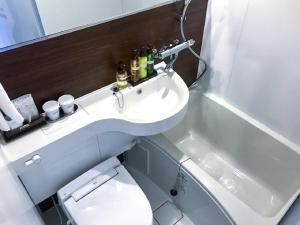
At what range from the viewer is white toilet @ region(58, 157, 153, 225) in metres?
1.23

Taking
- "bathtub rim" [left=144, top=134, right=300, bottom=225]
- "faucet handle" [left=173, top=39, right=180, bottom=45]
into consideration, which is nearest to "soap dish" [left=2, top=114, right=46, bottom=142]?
"bathtub rim" [left=144, top=134, right=300, bottom=225]

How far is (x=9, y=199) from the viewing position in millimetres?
800

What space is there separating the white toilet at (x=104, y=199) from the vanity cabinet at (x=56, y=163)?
2.5 inches

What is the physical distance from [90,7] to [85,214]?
38.9 inches

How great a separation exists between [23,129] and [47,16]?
1.66ft

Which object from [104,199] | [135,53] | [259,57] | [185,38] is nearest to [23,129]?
[104,199]

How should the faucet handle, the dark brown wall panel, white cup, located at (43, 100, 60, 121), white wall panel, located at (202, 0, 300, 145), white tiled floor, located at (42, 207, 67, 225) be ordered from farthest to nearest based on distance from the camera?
1. white tiled floor, located at (42, 207, 67, 225)
2. the faucet handle
3. white wall panel, located at (202, 0, 300, 145)
4. white cup, located at (43, 100, 60, 121)
5. the dark brown wall panel

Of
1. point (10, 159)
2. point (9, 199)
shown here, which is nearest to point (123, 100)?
point (10, 159)

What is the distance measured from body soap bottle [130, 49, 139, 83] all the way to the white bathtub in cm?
56

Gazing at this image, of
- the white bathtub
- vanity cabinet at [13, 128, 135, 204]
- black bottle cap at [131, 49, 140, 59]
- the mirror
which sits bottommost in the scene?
the white bathtub

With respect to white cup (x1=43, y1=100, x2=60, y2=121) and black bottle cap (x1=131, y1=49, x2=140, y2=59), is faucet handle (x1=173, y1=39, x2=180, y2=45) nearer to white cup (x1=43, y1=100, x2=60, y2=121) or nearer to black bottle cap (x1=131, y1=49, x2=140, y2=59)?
black bottle cap (x1=131, y1=49, x2=140, y2=59)

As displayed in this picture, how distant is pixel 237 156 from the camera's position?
72.9 inches

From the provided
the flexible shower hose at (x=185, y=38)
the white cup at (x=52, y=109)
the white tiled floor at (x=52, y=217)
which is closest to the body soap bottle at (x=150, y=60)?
the flexible shower hose at (x=185, y=38)

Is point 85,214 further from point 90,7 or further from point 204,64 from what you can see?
point 204,64
